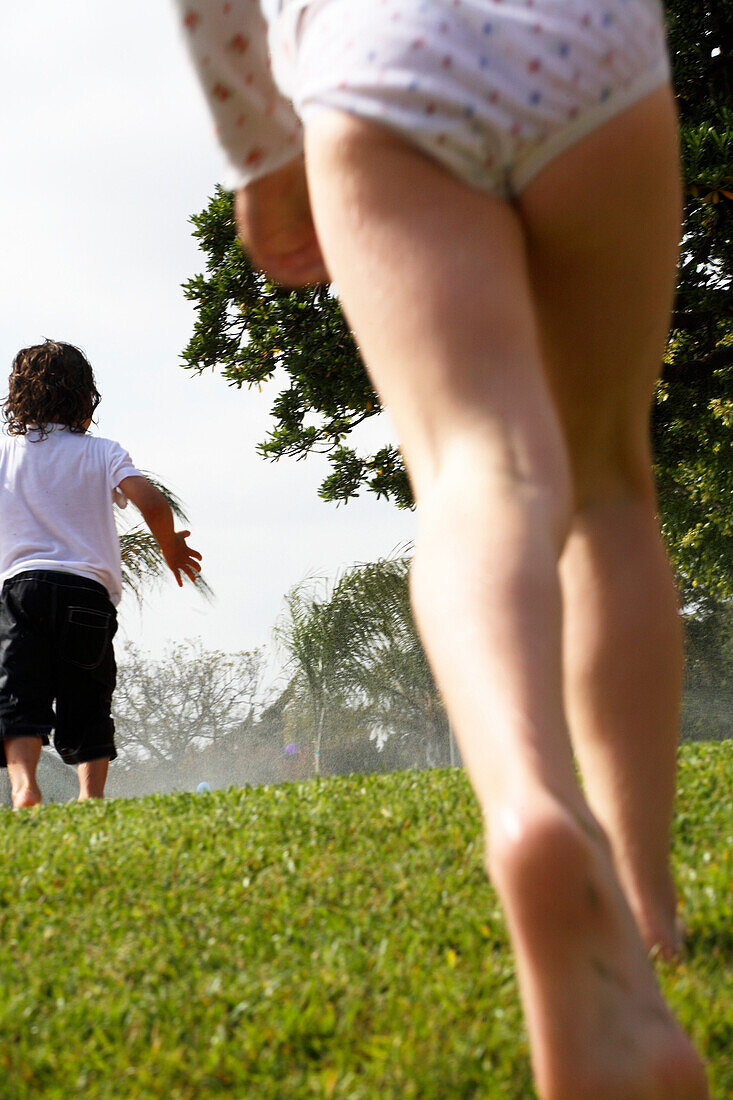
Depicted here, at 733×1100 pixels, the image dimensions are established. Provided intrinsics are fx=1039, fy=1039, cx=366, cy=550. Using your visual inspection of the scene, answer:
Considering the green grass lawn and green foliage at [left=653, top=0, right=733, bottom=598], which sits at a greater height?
green foliage at [left=653, top=0, right=733, bottom=598]

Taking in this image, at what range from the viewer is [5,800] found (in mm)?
14750

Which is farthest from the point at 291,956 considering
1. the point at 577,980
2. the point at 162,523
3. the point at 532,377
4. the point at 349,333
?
the point at 349,333

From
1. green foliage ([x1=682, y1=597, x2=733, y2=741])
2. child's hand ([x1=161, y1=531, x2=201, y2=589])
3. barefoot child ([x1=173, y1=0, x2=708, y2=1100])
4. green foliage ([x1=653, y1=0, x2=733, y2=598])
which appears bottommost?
barefoot child ([x1=173, y1=0, x2=708, y2=1100])

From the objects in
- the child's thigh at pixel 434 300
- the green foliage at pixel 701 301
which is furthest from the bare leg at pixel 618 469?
the green foliage at pixel 701 301

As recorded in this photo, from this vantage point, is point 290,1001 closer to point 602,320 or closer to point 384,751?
point 602,320

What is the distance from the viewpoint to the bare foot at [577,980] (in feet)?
2.77

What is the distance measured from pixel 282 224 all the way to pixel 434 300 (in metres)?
0.61

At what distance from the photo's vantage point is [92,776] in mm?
4539

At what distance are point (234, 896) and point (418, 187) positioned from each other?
1381mm

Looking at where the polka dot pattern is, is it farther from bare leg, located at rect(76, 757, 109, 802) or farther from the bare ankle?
bare leg, located at rect(76, 757, 109, 802)

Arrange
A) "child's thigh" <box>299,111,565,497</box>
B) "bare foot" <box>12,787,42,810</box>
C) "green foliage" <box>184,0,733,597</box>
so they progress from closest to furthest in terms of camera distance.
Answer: "child's thigh" <box>299,111,565,497</box> < "bare foot" <box>12,787,42,810</box> < "green foliage" <box>184,0,733,597</box>

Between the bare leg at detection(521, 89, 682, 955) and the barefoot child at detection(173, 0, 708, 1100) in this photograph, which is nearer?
the barefoot child at detection(173, 0, 708, 1100)

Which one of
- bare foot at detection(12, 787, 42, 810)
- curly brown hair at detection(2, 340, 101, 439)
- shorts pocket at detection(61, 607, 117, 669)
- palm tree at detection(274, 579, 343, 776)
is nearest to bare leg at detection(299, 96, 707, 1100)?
bare foot at detection(12, 787, 42, 810)

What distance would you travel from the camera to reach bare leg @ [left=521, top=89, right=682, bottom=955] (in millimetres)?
1306
